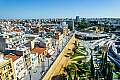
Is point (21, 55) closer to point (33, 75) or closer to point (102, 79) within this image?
point (33, 75)

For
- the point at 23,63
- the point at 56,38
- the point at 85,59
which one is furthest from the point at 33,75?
the point at 56,38

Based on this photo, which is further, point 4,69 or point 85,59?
point 85,59

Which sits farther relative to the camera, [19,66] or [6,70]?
[19,66]

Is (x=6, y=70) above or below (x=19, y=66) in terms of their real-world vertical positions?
above

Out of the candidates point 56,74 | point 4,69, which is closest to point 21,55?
point 56,74

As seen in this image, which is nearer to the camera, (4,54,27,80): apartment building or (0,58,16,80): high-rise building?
(0,58,16,80): high-rise building

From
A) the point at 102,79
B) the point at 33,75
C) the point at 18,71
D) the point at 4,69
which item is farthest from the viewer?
the point at 33,75

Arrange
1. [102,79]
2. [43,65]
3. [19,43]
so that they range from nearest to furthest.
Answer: [102,79], [43,65], [19,43]

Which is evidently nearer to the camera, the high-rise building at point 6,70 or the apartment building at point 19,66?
the high-rise building at point 6,70

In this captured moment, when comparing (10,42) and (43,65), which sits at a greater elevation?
(10,42)
